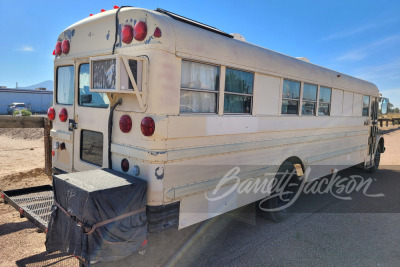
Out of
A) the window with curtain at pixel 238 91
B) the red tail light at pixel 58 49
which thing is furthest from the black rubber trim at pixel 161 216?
the red tail light at pixel 58 49

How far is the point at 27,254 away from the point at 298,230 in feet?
11.5

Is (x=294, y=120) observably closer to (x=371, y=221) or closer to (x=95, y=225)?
(x=371, y=221)

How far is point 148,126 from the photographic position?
2.83 meters

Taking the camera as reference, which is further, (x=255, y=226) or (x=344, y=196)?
(x=344, y=196)

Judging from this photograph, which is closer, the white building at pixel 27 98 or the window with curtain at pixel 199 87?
the window with curtain at pixel 199 87

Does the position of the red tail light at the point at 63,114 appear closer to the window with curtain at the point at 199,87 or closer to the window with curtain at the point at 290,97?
the window with curtain at the point at 199,87

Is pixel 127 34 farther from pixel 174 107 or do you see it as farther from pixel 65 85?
pixel 65 85

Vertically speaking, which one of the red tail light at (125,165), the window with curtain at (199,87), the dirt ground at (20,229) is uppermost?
the window with curtain at (199,87)

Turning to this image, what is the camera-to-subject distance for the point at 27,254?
3438 mm

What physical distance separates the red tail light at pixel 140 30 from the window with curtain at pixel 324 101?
359 centimetres

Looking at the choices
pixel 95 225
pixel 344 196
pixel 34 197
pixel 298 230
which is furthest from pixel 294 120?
pixel 34 197

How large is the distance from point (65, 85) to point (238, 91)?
2291 mm

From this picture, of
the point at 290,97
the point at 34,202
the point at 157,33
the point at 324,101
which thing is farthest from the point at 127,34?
the point at 324,101

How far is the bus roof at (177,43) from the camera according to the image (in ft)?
9.39
